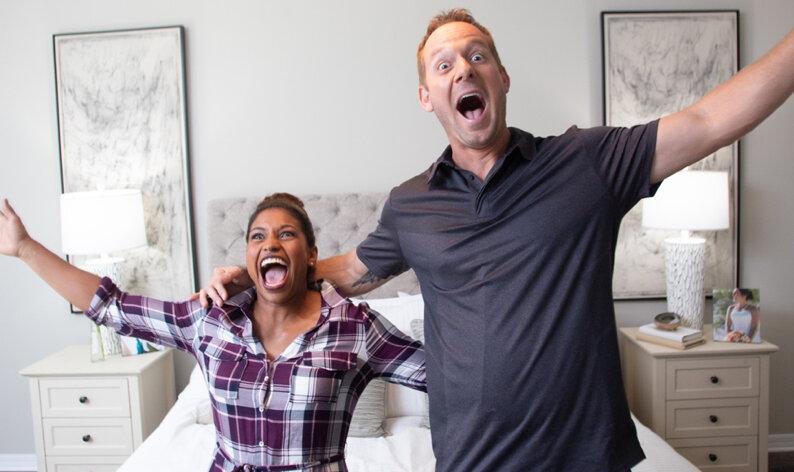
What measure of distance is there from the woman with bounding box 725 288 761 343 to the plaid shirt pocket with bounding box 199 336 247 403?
2.56 m

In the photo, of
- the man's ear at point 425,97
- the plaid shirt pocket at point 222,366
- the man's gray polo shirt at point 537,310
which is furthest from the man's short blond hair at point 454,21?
the plaid shirt pocket at point 222,366

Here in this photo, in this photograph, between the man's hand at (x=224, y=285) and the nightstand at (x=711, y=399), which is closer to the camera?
the man's hand at (x=224, y=285)

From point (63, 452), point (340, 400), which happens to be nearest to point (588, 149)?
point (340, 400)

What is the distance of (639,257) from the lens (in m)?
3.31

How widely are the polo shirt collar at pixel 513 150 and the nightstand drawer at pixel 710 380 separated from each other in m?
2.10

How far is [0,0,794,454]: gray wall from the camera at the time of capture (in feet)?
10.6

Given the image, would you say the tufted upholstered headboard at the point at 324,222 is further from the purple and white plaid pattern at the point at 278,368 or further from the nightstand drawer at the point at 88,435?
the purple and white plaid pattern at the point at 278,368

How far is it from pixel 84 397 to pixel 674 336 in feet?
9.20

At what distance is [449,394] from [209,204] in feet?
7.53

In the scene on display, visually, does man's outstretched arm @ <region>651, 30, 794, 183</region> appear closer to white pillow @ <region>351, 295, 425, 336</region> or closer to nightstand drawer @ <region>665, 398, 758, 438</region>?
white pillow @ <region>351, 295, 425, 336</region>

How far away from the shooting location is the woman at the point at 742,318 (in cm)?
298

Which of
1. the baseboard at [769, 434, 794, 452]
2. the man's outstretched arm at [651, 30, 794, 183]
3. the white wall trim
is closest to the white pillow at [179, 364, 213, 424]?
the white wall trim

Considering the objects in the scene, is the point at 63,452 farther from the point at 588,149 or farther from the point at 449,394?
the point at 588,149

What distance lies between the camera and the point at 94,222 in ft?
9.64
